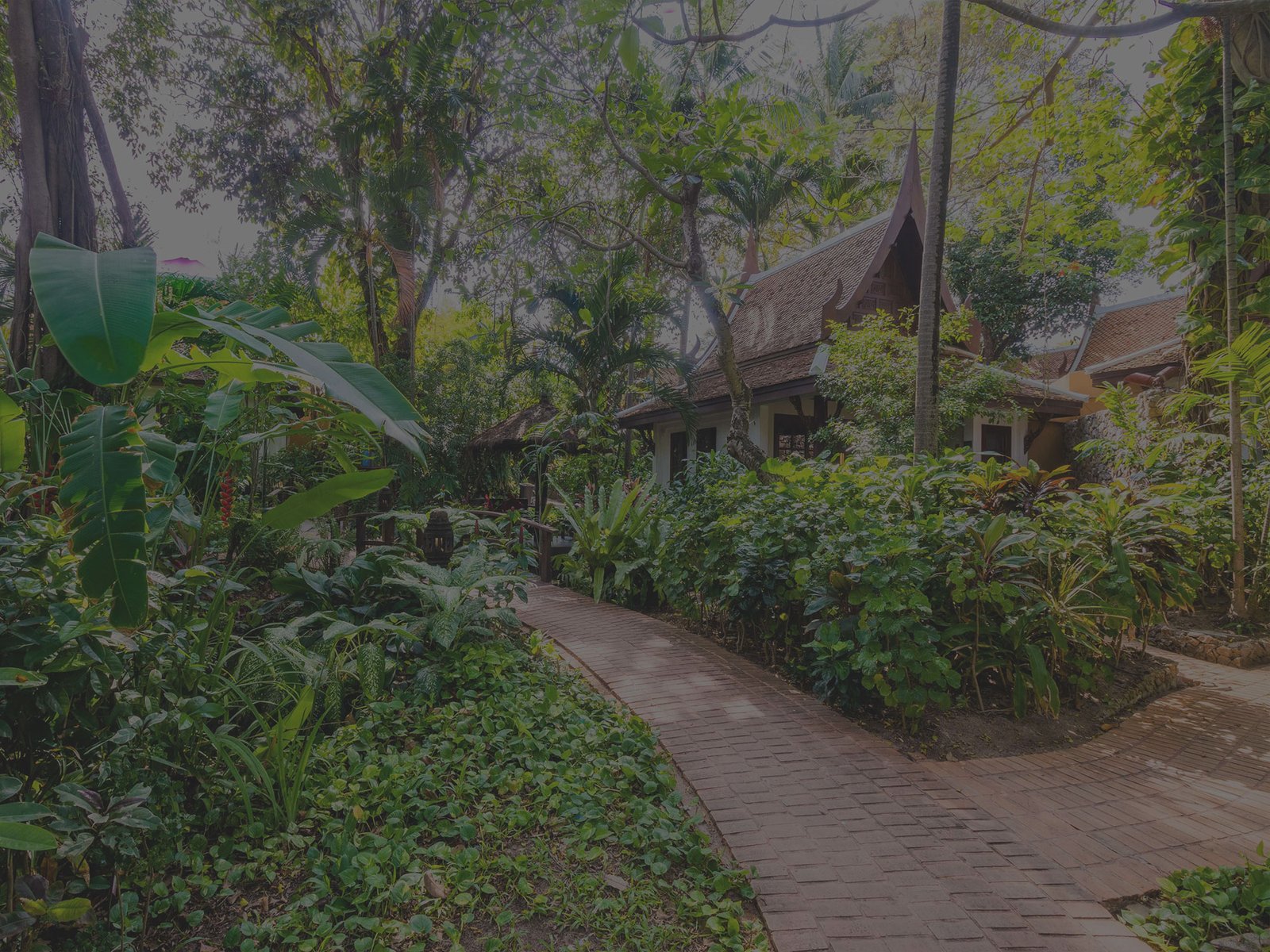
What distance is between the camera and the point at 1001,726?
3.66 meters

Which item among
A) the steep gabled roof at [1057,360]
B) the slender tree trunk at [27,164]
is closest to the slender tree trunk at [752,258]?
the steep gabled roof at [1057,360]

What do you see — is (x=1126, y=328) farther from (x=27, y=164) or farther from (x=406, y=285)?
(x=27, y=164)

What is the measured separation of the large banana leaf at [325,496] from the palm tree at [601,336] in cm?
710

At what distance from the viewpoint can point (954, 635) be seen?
12.3 ft

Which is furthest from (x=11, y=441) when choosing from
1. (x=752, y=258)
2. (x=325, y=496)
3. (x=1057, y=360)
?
(x=1057, y=360)

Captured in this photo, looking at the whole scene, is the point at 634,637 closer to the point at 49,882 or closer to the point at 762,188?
the point at 49,882

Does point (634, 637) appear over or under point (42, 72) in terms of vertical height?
under

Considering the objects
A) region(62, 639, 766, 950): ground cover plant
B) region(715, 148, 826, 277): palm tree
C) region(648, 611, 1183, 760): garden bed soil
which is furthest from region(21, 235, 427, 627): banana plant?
region(715, 148, 826, 277): palm tree

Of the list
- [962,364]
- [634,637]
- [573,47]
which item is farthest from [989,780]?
[573,47]

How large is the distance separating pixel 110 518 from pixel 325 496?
37.0 inches

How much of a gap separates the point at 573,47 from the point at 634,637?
257 inches

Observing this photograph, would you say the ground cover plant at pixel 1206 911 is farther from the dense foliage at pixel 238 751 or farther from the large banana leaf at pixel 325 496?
the large banana leaf at pixel 325 496

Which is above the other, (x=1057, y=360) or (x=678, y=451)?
(x=1057, y=360)

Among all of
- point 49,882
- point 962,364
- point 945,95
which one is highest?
point 945,95
